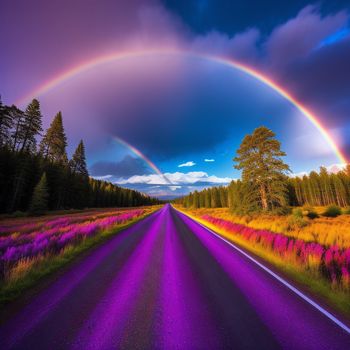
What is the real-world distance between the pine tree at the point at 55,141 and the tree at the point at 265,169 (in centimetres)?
4699

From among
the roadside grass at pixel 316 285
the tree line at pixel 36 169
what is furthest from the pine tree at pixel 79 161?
the roadside grass at pixel 316 285

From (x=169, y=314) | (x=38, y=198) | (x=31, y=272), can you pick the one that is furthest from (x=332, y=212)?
(x=38, y=198)

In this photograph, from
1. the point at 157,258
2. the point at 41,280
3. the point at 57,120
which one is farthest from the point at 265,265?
the point at 57,120

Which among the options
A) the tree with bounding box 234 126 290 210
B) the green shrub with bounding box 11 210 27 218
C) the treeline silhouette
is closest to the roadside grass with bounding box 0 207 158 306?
the tree with bounding box 234 126 290 210

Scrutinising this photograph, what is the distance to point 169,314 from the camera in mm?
3244

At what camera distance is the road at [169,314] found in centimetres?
254

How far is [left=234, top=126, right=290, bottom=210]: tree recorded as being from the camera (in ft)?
64.8

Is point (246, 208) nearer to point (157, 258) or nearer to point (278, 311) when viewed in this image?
point (157, 258)

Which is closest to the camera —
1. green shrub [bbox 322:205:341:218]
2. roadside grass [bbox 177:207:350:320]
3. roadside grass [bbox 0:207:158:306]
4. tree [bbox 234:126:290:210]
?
roadside grass [bbox 177:207:350:320]

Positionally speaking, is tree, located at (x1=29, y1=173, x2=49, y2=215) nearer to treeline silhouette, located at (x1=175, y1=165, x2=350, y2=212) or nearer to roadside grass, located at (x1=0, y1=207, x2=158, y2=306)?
roadside grass, located at (x1=0, y1=207, x2=158, y2=306)

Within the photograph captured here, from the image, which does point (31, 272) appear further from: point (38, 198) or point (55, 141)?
point (55, 141)

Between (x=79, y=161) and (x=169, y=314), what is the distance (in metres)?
61.8

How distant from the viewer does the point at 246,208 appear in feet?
72.4

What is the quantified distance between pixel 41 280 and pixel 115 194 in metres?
90.7
